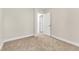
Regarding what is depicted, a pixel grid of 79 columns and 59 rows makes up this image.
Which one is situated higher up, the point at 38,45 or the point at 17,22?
the point at 17,22

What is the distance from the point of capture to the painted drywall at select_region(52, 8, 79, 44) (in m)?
2.22

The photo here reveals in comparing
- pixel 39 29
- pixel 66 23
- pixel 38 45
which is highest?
pixel 66 23

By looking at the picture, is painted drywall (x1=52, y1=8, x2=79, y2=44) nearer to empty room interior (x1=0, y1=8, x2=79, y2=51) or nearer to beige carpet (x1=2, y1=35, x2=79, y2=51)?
empty room interior (x1=0, y1=8, x2=79, y2=51)

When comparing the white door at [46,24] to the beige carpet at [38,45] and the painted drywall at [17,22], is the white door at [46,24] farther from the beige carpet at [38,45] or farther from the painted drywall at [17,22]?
the painted drywall at [17,22]

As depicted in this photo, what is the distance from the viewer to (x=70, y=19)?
7.28 feet

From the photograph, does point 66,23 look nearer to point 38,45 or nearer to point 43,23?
point 43,23

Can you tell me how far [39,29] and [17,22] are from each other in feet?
1.37

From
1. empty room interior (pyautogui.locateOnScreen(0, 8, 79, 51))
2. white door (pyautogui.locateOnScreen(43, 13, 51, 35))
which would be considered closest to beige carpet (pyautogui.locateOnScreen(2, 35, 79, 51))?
empty room interior (pyautogui.locateOnScreen(0, 8, 79, 51))

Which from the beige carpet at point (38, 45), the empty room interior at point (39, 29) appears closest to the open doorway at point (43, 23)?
the empty room interior at point (39, 29)

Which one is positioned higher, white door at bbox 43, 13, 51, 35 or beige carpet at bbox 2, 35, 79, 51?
white door at bbox 43, 13, 51, 35

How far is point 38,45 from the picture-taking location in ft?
7.34

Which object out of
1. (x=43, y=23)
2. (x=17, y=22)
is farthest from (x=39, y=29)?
(x=17, y=22)
